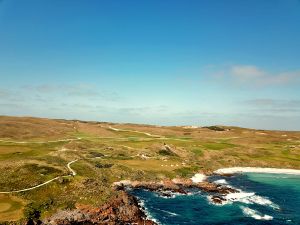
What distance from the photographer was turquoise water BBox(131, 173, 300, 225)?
62.8m

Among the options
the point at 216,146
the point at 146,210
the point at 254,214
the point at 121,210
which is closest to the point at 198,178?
the point at 254,214

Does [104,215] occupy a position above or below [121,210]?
below

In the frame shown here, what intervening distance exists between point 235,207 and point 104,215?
28.4m

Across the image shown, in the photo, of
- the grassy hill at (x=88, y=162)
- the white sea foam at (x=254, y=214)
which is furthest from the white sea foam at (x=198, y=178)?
the white sea foam at (x=254, y=214)

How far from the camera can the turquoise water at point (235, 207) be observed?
2473 inches

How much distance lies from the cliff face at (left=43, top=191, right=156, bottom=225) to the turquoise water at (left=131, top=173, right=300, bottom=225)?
3.56m

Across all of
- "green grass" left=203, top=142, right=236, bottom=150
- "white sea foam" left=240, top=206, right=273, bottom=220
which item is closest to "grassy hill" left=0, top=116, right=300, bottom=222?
"green grass" left=203, top=142, right=236, bottom=150

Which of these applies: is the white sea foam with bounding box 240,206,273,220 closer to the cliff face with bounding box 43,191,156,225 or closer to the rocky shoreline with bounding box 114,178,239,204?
the rocky shoreline with bounding box 114,178,239,204

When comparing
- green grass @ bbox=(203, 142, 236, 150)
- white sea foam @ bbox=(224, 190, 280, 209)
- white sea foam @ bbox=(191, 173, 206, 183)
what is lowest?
white sea foam @ bbox=(224, 190, 280, 209)

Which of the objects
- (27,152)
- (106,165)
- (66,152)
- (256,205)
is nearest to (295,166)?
(256,205)

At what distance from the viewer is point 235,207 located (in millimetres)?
70562

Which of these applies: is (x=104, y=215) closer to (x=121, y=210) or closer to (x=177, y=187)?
(x=121, y=210)

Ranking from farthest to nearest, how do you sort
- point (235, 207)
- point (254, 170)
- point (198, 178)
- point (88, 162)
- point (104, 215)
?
point (254, 170)
point (198, 178)
point (88, 162)
point (235, 207)
point (104, 215)

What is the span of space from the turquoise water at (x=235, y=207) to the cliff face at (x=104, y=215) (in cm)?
356
